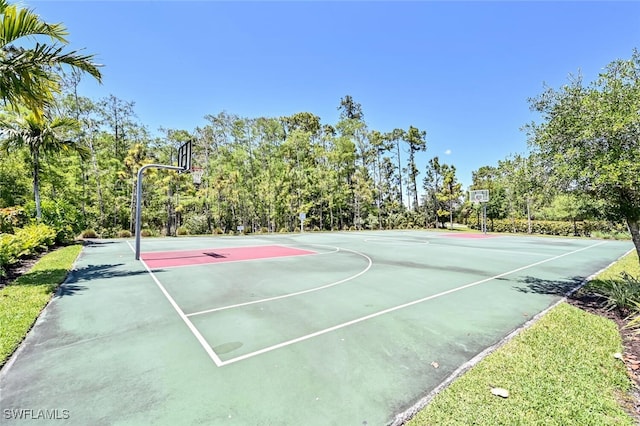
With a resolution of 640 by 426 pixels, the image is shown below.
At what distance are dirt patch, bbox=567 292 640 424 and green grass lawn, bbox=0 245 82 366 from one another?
6.85 metres

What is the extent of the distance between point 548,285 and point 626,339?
394 cm

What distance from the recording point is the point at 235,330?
461 cm

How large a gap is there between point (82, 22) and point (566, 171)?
13651mm

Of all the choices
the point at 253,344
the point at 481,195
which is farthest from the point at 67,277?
the point at 481,195

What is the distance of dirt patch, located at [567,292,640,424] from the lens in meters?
2.80

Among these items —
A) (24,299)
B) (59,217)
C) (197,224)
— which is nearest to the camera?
(24,299)

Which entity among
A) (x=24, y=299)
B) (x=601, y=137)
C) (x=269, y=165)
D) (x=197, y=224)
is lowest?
(x=24, y=299)

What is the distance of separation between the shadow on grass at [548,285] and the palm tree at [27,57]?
12.2m

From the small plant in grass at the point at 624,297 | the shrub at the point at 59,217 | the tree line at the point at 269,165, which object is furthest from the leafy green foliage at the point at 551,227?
Result: the shrub at the point at 59,217

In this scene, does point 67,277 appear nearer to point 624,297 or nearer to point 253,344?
point 253,344

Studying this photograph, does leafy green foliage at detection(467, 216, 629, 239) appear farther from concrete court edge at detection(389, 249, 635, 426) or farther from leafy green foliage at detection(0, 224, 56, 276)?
leafy green foliage at detection(0, 224, 56, 276)

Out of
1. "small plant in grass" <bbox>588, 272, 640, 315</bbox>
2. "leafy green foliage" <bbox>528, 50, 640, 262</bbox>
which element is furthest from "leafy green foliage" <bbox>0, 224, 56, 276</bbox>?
"small plant in grass" <bbox>588, 272, 640, 315</bbox>

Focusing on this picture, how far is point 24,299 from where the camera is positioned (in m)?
5.67

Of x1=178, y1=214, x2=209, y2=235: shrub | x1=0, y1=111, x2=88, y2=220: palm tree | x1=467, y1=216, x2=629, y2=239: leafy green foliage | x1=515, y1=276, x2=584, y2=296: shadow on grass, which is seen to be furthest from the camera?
x1=178, y1=214, x2=209, y2=235: shrub
